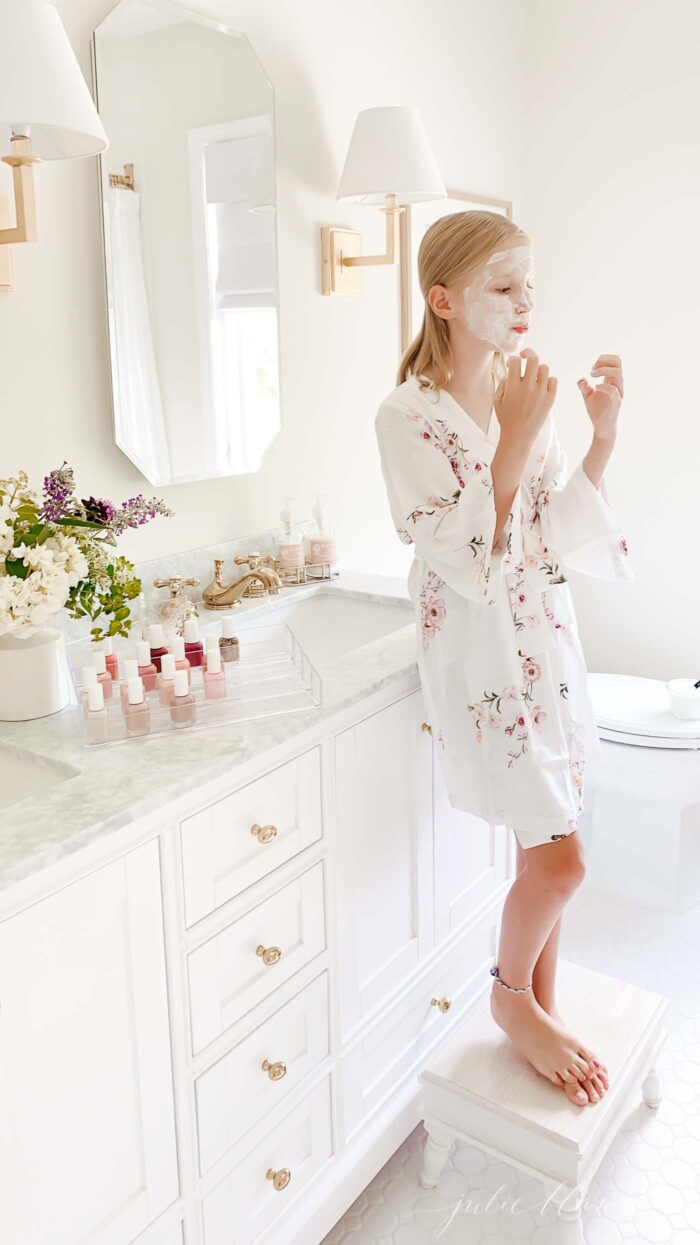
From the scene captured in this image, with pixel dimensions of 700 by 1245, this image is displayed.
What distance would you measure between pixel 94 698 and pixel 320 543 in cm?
94

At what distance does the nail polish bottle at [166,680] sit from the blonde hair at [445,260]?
1.99ft

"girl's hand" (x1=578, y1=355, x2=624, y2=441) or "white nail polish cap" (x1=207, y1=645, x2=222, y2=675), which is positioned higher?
"girl's hand" (x1=578, y1=355, x2=624, y2=441)

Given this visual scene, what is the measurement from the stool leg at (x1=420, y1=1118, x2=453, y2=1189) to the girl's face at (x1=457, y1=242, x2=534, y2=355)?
1.30 m

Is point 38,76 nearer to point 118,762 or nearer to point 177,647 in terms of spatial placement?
point 177,647

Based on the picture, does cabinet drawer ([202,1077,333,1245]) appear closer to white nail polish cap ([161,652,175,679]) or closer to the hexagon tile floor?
the hexagon tile floor

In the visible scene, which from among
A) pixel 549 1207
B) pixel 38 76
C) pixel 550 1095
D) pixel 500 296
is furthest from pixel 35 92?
pixel 549 1207

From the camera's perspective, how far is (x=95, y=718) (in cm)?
128

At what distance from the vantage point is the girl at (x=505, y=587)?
1521mm

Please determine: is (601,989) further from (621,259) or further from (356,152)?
(621,259)

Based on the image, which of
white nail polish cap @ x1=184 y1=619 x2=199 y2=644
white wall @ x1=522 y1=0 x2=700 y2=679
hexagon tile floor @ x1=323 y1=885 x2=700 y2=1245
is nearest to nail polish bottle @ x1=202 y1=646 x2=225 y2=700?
A: white nail polish cap @ x1=184 y1=619 x2=199 y2=644

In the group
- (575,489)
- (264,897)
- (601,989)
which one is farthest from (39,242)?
(601,989)

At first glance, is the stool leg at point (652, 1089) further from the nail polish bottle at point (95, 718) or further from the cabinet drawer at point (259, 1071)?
the nail polish bottle at point (95, 718)

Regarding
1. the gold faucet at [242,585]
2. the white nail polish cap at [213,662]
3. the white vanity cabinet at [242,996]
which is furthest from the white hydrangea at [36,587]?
the gold faucet at [242,585]

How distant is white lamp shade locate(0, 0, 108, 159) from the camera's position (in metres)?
1.25
